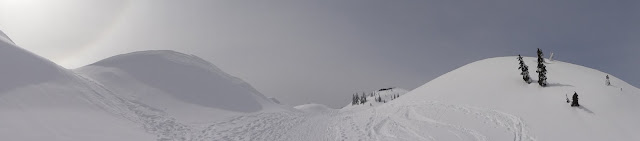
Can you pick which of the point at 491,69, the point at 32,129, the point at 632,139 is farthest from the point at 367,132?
the point at 491,69

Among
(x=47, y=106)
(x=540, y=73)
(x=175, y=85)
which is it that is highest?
(x=540, y=73)

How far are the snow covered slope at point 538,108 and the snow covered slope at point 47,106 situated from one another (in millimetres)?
21864

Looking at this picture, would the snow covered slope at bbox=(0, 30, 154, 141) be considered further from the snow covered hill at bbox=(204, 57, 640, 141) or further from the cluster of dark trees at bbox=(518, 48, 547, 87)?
the cluster of dark trees at bbox=(518, 48, 547, 87)

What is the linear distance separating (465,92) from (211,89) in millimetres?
34580

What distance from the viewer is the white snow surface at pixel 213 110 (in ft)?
61.7

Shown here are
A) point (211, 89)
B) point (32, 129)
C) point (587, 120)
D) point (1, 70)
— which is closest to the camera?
point (32, 129)

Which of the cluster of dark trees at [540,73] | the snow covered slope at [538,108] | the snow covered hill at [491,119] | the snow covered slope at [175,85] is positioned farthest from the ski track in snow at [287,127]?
the cluster of dark trees at [540,73]

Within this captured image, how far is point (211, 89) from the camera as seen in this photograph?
1527 inches

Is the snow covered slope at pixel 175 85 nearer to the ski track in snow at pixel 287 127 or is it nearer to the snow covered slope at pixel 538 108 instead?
the ski track in snow at pixel 287 127

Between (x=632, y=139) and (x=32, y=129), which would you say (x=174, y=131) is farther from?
(x=632, y=139)

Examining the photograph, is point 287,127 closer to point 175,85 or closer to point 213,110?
point 213,110

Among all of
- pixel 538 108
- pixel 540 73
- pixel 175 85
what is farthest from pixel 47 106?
pixel 540 73

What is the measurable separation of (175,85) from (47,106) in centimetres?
1693

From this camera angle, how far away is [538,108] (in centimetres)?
3834
